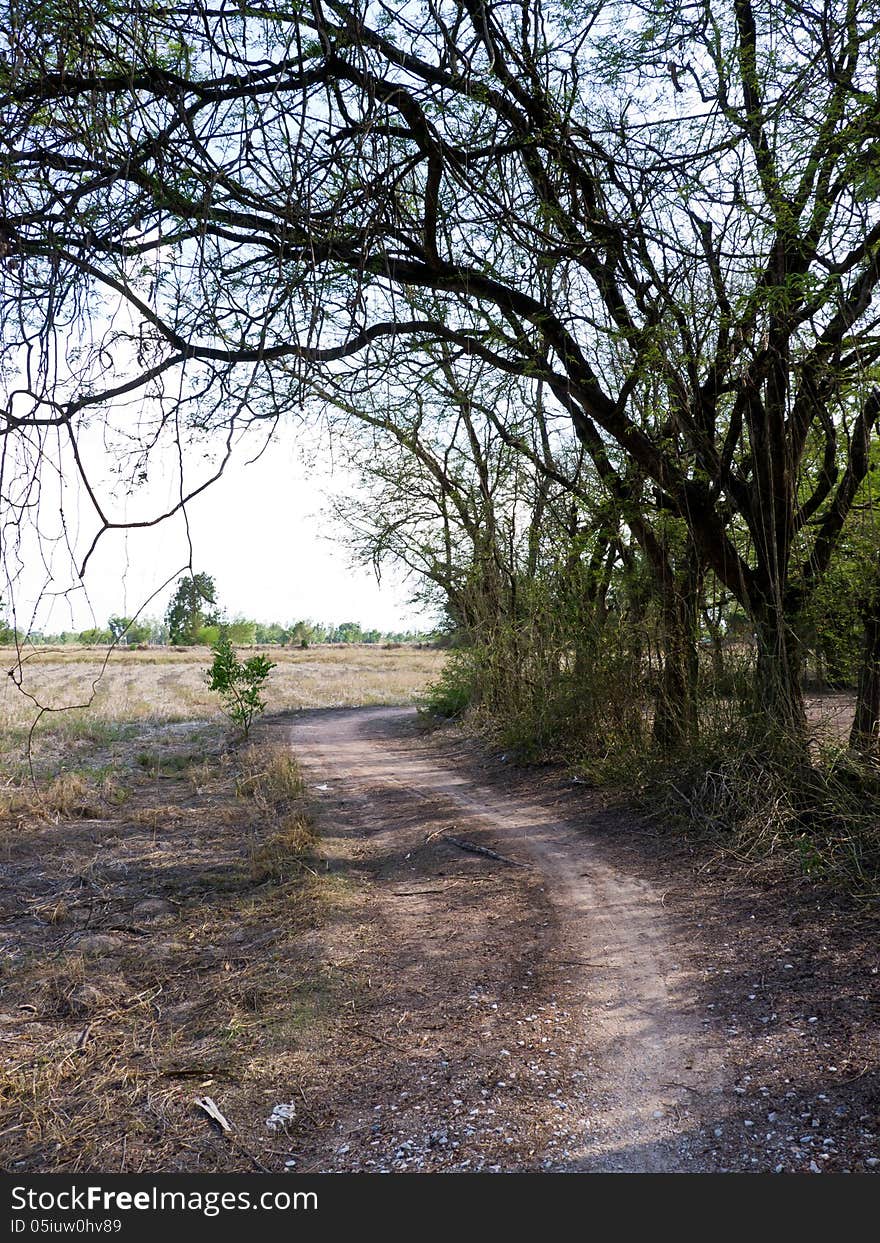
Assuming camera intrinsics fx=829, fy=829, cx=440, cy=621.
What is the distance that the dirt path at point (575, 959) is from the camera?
2635 millimetres

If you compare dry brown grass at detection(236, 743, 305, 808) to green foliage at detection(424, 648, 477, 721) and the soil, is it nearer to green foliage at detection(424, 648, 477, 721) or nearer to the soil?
the soil

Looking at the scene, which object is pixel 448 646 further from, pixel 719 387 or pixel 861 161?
pixel 861 161

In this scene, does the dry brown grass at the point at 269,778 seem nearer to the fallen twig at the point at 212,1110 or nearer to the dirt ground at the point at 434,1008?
the dirt ground at the point at 434,1008

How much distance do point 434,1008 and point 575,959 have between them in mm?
800

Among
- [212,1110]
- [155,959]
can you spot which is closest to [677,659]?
[155,959]

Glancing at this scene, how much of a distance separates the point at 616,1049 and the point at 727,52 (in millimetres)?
6109

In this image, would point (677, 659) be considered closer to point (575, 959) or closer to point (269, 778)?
point (575, 959)

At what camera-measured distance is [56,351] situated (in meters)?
3.32

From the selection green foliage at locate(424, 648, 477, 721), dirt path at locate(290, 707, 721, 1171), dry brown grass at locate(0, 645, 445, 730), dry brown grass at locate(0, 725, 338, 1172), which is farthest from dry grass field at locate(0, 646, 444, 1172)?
green foliage at locate(424, 648, 477, 721)

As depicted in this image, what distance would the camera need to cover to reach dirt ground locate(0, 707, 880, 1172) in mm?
2641

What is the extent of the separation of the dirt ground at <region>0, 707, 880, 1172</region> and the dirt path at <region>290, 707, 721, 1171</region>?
2 centimetres

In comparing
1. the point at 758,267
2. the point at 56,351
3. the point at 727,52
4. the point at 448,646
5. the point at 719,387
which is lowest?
the point at 448,646

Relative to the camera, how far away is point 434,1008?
3596 millimetres

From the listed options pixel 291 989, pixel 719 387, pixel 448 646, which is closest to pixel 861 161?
pixel 719 387
